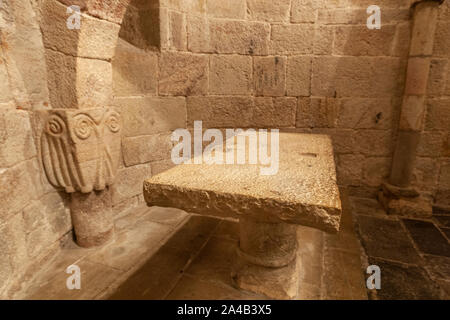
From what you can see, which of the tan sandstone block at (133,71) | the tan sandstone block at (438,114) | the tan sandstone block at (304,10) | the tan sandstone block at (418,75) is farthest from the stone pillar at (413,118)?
the tan sandstone block at (133,71)

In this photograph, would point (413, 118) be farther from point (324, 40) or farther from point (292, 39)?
point (292, 39)

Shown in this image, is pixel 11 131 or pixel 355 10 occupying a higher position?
pixel 355 10

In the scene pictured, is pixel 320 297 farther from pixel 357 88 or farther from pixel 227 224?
pixel 357 88

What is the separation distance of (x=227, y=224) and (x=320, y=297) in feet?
3.69

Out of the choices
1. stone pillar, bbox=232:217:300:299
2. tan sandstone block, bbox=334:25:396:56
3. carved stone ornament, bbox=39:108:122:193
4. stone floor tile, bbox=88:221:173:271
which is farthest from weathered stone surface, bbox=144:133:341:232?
tan sandstone block, bbox=334:25:396:56

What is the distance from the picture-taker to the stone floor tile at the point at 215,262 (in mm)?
1836

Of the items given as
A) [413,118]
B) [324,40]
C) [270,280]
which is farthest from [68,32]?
[413,118]

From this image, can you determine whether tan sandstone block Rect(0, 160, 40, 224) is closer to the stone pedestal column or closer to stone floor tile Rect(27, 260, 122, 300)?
the stone pedestal column

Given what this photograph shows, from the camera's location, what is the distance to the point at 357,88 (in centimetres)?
312

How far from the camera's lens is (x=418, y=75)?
2.79m

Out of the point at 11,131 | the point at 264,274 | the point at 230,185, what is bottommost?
the point at 264,274

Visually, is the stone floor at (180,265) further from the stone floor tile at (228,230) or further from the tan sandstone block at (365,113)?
the tan sandstone block at (365,113)

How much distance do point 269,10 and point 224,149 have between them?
6.68 feet

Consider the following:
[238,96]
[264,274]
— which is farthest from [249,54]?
[264,274]
